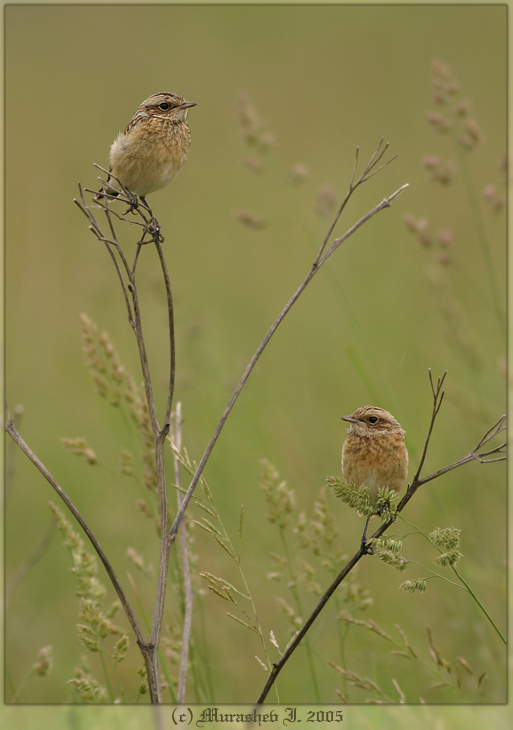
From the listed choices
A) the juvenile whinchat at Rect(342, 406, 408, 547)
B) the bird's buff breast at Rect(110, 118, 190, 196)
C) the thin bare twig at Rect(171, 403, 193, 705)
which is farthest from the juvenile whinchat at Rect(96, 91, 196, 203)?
the juvenile whinchat at Rect(342, 406, 408, 547)

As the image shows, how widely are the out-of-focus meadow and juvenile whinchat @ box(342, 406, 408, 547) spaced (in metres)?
0.47

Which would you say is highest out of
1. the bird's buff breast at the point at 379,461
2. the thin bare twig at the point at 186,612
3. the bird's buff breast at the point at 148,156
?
the bird's buff breast at the point at 148,156

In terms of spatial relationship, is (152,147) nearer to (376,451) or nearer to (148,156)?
(148,156)

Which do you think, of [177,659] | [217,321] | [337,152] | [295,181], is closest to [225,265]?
[217,321]

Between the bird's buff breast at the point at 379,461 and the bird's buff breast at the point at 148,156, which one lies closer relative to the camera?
the bird's buff breast at the point at 379,461

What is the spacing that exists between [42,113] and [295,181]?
5.18 m

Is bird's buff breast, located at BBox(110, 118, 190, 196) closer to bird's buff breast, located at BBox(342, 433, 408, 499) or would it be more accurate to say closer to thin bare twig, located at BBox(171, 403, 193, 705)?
thin bare twig, located at BBox(171, 403, 193, 705)

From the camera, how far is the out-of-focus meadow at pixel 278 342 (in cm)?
327

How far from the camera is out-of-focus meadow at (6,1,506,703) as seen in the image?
3.27 metres

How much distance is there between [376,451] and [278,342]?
405 centimetres

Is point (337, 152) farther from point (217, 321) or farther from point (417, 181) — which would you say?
point (217, 321)

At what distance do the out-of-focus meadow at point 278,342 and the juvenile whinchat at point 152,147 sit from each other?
861 millimetres

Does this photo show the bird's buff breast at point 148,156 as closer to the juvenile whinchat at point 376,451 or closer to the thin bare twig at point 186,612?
the thin bare twig at point 186,612

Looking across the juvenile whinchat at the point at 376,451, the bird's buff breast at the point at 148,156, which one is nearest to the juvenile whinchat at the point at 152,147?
the bird's buff breast at the point at 148,156
